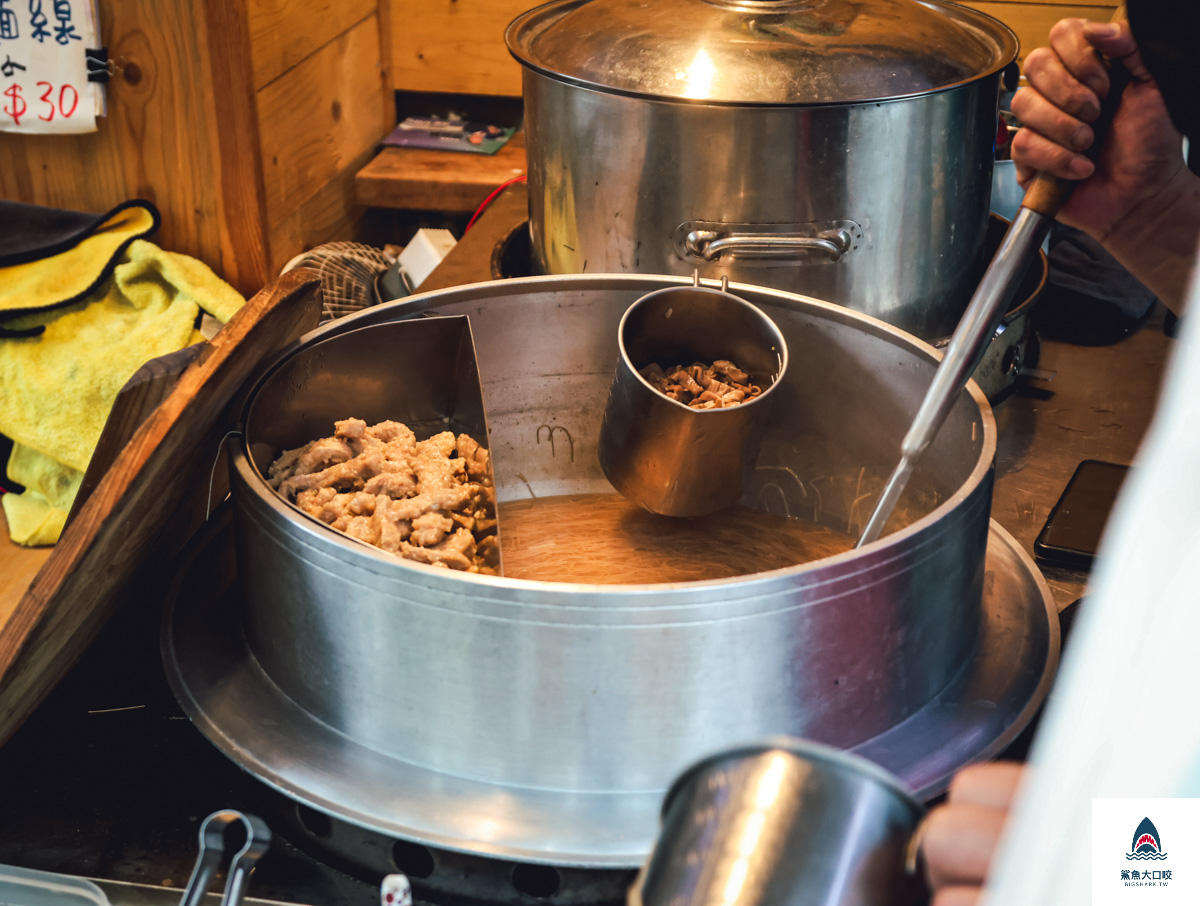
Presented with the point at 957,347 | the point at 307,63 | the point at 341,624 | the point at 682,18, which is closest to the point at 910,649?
the point at 957,347

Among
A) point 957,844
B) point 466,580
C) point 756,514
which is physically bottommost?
point 756,514

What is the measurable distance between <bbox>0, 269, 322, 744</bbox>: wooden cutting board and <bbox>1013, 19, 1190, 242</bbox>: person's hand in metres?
0.69

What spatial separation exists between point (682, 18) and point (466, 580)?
2.94ft

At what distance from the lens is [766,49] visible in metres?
1.25

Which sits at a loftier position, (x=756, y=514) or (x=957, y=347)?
(x=957, y=347)

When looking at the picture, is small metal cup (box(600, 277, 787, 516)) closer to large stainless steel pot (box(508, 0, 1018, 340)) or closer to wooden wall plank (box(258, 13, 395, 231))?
large stainless steel pot (box(508, 0, 1018, 340))

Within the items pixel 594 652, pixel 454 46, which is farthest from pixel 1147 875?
pixel 454 46

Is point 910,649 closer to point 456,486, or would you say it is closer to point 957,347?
point 957,347

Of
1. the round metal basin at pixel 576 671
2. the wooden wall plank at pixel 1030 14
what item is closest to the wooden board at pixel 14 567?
the round metal basin at pixel 576 671

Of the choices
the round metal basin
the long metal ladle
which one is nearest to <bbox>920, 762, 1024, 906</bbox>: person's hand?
the round metal basin

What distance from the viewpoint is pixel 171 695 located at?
0.95 m

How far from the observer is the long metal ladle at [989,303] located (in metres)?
0.87

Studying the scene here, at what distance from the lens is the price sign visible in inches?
70.2

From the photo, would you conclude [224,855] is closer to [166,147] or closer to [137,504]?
[137,504]
